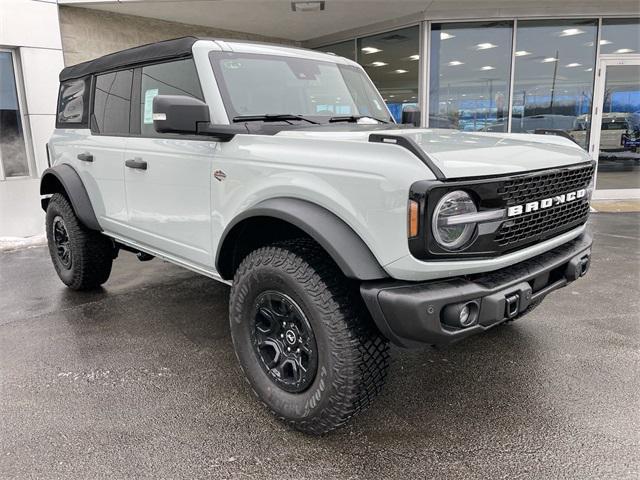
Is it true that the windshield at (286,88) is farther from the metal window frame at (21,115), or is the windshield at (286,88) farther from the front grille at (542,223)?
the metal window frame at (21,115)

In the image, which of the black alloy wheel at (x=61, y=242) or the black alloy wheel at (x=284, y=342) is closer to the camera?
the black alloy wheel at (x=284, y=342)

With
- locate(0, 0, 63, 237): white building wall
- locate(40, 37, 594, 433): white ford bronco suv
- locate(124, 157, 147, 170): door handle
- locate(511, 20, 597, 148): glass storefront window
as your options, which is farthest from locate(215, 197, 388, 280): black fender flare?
locate(511, 20, 597, 148): glass storefront window

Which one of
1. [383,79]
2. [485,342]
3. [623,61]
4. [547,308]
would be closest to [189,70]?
[485,342]

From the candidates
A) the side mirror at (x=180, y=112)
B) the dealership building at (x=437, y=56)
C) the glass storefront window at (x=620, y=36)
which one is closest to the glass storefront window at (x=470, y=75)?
the dealership building at (x=437, y=56)

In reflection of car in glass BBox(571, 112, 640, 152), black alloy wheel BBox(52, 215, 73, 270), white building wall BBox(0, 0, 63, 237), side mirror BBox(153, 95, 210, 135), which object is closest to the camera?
side mirror BBox(153, 95, 210, 135)

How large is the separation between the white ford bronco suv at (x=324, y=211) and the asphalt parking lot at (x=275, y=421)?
27cm

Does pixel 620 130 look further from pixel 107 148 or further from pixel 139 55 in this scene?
pixel 107 148

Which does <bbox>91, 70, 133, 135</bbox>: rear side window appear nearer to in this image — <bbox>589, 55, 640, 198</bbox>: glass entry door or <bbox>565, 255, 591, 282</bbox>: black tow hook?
<bbox>565, 255, 591, 282</bbox>: black tow hook

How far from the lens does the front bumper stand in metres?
1.95

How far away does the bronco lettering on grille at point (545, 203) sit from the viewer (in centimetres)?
214

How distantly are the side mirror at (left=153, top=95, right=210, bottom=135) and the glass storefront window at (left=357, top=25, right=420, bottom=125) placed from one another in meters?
6.97

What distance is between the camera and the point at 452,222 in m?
1.97

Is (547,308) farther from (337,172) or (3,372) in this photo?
(3,372)

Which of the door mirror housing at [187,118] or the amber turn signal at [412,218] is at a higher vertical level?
the door mirror housing at [187,118]
